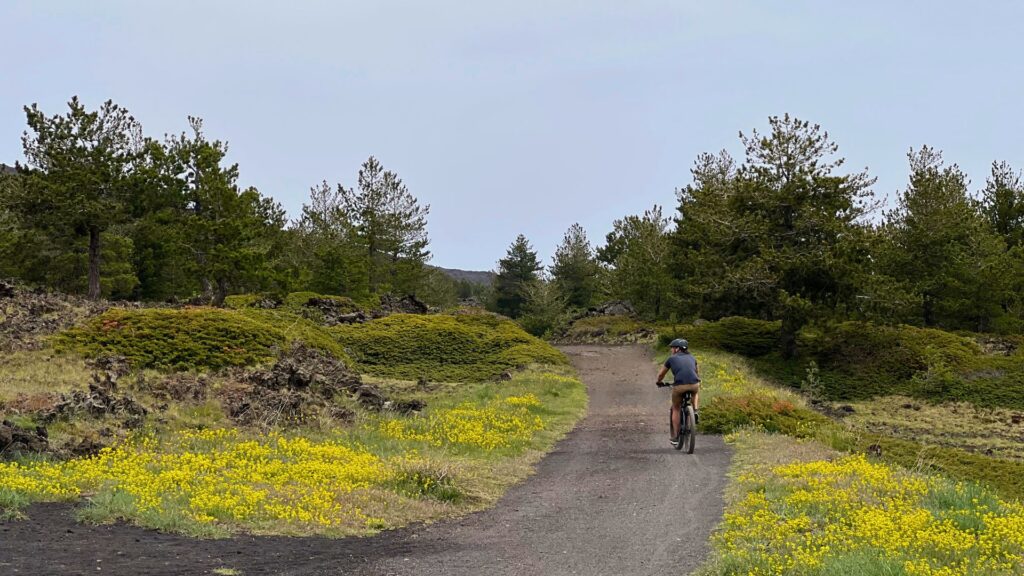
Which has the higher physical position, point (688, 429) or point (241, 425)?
point (688, 429)

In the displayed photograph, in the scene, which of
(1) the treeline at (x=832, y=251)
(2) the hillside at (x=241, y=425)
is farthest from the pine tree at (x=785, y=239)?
(2) the hillside at (x=241, y=425)

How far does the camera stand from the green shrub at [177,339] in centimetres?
2097

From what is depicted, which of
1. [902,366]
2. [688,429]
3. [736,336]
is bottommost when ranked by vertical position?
[688,429]

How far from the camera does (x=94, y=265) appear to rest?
126 ft

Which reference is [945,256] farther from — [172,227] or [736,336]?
[172,227]

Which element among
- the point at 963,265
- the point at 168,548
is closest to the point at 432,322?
the point at 963,265

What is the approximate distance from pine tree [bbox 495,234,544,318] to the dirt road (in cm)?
6402

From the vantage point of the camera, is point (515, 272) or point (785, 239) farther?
point (515, 272)

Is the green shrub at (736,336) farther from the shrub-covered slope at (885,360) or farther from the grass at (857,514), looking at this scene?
the grass at (857,514)

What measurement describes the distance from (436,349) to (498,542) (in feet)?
89.1

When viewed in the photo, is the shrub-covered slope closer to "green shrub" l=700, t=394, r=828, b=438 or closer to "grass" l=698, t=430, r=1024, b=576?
"green shrub" l=700, t=394, r=828, b=438

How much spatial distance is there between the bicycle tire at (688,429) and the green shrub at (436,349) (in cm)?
1631

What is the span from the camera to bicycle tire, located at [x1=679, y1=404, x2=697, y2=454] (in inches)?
582

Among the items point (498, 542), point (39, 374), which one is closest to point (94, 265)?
point (39, 374)
